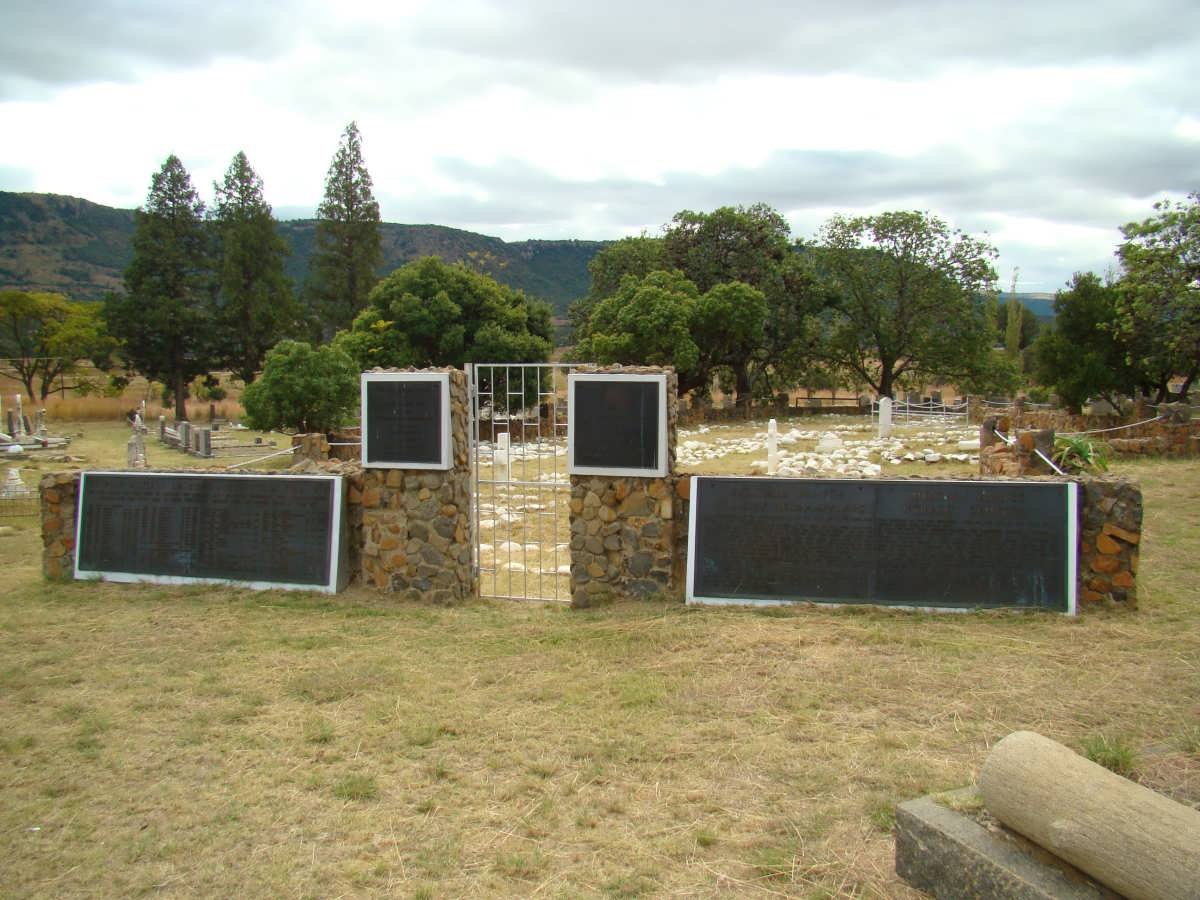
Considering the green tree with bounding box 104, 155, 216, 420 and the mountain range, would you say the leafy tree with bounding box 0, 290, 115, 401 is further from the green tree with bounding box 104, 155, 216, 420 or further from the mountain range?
the mountain range

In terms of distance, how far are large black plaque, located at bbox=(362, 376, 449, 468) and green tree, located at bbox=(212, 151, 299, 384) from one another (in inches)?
1421

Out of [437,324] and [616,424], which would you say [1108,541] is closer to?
[616,424]

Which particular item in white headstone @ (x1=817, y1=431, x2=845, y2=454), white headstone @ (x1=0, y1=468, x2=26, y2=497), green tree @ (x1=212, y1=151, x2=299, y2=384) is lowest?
white headstone @ (x1=0, y1=468, x2=26, y2=497)

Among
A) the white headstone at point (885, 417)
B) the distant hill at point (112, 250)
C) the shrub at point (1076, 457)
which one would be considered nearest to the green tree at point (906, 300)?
the white headstone at point (885, 417)

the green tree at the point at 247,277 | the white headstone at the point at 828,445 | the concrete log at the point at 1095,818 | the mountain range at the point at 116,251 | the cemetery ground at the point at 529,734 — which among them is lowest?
the cemetery ground at the point at 529,734

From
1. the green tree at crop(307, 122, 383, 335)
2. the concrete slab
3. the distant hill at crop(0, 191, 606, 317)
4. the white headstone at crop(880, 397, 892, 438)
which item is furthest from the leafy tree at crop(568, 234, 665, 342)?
the concrete slab

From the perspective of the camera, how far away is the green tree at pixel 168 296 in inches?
1481

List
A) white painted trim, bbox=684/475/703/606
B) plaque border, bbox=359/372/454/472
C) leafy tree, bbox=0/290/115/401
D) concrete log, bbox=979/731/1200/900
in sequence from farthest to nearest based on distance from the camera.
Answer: leafy tree, bbox=0/290/115/401 → plaque border, bbox=359/372/454/472 → white painted trim, bbox=684/475/703/606 → concrete log, bbox=979/731/1200/900

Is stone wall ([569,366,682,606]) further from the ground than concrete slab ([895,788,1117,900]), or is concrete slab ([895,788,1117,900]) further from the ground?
stone wall ([569,366,682,606])

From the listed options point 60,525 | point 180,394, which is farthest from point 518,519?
point 180,394

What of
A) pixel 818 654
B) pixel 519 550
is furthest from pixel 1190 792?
pixel 519 550

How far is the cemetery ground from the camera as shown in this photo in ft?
10.3

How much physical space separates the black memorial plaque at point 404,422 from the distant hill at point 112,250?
62.1 meters

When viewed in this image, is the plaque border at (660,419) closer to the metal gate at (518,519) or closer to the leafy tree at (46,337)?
the metal gate at (518,519)
